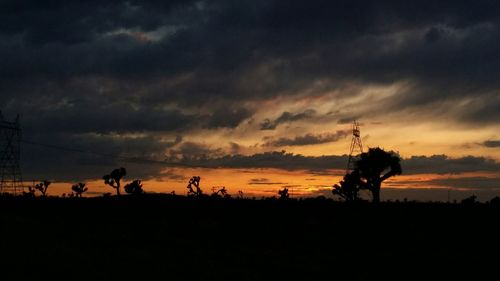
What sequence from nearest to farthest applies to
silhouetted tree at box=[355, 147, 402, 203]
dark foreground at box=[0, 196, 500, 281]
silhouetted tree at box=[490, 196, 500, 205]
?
dark foreground at box=[0, 196, 500, 281] → silhouetted tree at box=[490, 196, 500, 205] → silhouetted tree at box=[355, 147, 402, 203]

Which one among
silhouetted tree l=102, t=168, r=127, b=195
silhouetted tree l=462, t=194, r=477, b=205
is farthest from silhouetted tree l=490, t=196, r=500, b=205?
silhouetted tree l=102, t=168, r=127, b=195

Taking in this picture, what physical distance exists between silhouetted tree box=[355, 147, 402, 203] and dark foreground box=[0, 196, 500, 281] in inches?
841

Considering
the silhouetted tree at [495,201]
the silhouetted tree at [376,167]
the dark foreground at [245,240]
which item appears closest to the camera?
the dark foreground at [245,240]

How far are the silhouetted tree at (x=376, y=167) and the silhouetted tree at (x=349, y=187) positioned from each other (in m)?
1.89

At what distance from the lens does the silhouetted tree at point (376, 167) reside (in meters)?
77.0

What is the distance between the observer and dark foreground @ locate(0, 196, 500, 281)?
99.3 ft

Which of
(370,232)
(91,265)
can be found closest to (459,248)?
(370,232)

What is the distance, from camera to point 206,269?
3034 cm

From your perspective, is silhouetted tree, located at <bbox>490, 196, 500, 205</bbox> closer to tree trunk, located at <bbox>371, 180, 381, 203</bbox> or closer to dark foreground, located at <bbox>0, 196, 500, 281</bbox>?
dark foreground, located at <bbox>0, 196, 500, 281</bbox>

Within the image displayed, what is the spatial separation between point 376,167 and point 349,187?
40.2ft

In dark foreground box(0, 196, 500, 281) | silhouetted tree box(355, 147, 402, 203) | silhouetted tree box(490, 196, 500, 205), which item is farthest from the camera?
silhouetted tree box(355, 147, 402, 203)

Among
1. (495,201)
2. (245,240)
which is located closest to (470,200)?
(495,201)

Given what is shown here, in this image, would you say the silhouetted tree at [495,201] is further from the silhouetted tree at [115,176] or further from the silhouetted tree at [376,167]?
the silhouetted tree at [115,176]

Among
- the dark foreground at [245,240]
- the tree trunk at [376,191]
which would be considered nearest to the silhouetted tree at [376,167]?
the tree trunk at [376,191]
